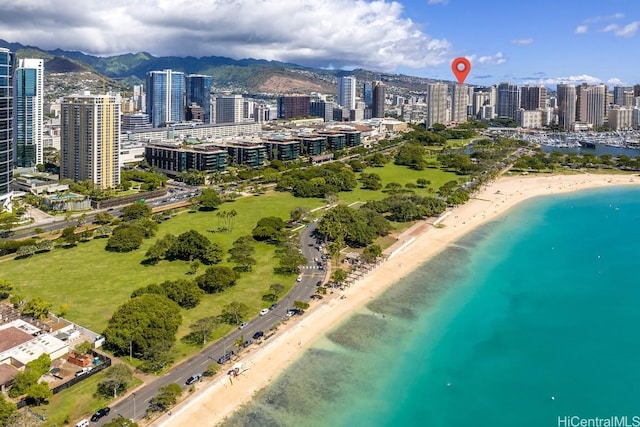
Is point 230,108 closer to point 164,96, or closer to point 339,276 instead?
point 164,96

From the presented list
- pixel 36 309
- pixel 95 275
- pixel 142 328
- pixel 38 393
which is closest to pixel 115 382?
pixel 38 393

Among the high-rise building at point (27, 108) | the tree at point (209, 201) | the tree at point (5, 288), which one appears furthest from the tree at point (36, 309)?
the high-rise building at point (27, 108)

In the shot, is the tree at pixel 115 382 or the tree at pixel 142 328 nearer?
the tree at pixel 115 382

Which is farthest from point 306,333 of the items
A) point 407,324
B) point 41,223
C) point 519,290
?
point 41,223

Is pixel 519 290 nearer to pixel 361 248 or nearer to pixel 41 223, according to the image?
pixel 361 248

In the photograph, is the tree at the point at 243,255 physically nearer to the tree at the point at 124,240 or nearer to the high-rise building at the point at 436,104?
the tree at the point at 124,240

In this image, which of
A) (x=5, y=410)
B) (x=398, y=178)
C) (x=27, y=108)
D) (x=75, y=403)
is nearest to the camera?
(x=5, y=410)

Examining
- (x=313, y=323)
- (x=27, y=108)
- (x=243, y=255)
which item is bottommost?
(x=313, y=323)
